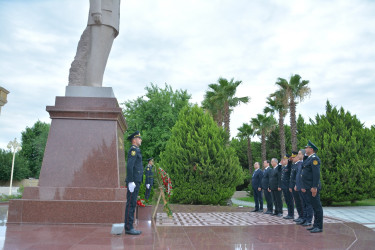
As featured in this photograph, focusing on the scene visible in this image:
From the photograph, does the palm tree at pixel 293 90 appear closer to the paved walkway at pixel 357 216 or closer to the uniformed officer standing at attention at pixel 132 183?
the paved walkway at pixel 357 216

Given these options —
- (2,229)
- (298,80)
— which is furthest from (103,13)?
(298,80)

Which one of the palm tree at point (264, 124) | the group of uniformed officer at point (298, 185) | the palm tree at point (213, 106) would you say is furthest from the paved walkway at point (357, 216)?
the palm tree at point (264, 124)

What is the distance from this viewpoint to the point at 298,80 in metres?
22.2

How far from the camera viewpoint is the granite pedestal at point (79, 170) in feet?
20.2

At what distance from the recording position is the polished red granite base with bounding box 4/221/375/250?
4462 millimetres

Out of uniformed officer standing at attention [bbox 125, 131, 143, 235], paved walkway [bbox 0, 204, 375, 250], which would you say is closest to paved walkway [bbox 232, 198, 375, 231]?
paved walkway [bbox 0, 204, 375, 250]

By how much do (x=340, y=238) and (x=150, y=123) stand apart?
21039 millimetres

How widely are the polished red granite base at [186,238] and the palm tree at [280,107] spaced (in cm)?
1750

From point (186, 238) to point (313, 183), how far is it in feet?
9.67

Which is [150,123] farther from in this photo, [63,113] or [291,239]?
[291,239]

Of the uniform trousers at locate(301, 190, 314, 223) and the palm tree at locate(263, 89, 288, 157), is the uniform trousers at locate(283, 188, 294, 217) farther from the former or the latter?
the palm tree at locate(263, 89, 288, 157)

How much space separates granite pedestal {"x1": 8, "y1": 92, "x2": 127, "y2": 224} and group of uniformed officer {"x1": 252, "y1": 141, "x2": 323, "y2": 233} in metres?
Answer: 3.95

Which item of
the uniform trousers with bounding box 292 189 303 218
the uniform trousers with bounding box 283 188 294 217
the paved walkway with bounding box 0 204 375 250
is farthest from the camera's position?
the uniform trousers with bounding box 283 188 294 217

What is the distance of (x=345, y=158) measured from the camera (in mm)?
15953
